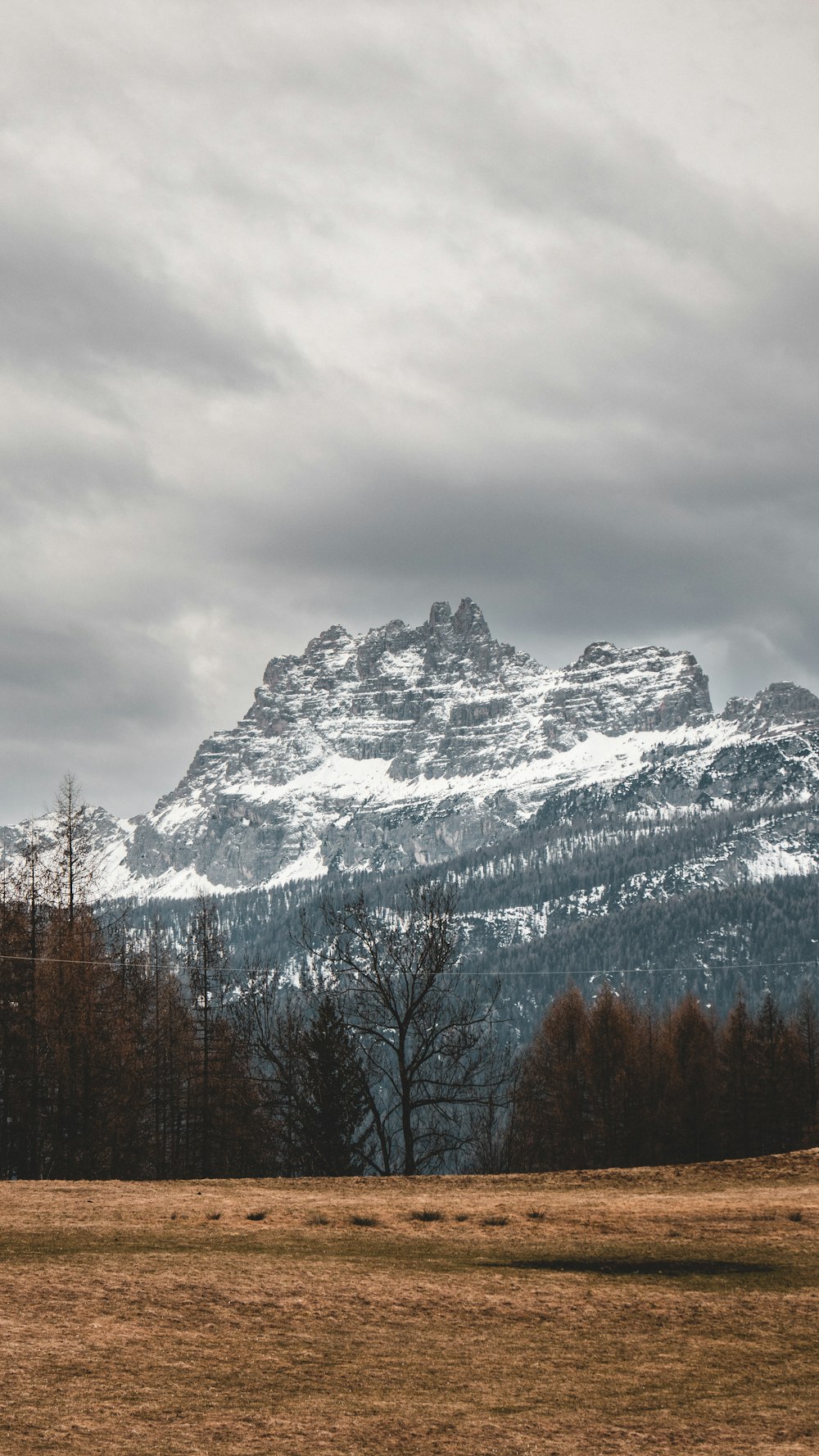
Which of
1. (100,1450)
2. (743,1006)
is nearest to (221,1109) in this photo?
(743,1006)

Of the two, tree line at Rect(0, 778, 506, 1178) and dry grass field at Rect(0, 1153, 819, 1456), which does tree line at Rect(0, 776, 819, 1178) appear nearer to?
tree line at Rect(0, 778, 506, 1178)

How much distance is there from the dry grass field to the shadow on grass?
0.07 metres

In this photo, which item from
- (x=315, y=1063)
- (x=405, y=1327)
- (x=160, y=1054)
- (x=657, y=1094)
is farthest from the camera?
(x=657, y=1094)

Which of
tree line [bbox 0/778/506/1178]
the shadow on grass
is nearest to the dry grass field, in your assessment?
the shadow on grass

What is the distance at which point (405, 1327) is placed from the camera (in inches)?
763

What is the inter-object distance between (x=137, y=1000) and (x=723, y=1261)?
144 feet

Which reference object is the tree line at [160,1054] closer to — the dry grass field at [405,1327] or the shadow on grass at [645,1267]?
the dry grass field at [405,1327]

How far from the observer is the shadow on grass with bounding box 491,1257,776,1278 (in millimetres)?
23359

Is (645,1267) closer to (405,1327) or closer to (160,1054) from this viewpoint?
(405,1327)

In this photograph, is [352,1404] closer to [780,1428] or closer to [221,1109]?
[780,1428]

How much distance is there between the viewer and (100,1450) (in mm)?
13688

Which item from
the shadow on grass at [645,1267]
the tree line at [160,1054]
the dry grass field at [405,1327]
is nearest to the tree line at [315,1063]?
the tree line at [160,1054]

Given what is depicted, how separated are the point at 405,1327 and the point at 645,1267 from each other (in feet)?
20.3

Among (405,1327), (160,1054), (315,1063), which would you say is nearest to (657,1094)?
(160,1054)
